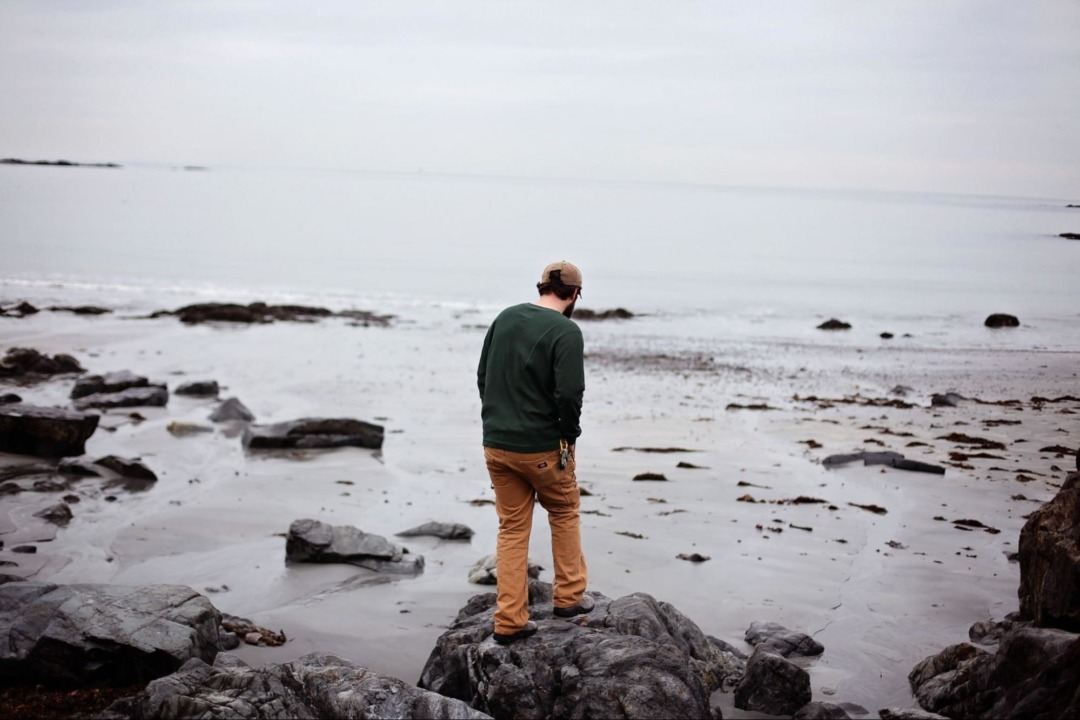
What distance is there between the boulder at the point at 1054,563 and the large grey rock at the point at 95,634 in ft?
19.9

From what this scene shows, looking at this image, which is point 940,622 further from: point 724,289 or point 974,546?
point 724,289

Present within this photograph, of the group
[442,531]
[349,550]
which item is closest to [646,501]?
[442,531]

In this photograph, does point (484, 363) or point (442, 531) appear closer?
point (484, 363)

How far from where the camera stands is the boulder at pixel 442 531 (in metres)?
10.7

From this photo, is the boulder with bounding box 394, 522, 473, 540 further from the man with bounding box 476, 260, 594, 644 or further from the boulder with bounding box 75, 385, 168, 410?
the boulder with bounding box 75, 385, 168, 410

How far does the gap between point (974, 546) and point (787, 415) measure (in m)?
7.70

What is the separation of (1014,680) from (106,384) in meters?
17.0

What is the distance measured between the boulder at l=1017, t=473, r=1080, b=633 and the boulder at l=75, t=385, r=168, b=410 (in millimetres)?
15183

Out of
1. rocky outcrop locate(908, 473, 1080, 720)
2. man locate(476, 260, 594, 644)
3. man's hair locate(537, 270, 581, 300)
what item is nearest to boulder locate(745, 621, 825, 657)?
rocky outcrop locate(908, 473, 1080, 720)

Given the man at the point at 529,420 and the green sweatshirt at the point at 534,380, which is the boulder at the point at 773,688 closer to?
the man at the point at 529,420

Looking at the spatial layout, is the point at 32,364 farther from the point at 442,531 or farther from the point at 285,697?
the point at 285,697

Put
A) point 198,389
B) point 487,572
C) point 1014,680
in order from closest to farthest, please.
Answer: point 1014,680, point 487,572, point 198,389

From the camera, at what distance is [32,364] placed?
2019 centimetres

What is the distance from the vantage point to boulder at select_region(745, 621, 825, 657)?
7.70 meters
